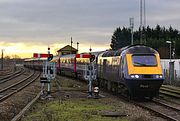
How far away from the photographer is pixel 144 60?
2169 cm

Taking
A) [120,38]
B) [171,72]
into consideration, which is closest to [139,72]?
[171,72]

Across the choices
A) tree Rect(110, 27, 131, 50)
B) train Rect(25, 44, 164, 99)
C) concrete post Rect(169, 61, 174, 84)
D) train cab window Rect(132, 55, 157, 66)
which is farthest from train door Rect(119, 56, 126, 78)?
tree Rect(110, 27, 131, 50)

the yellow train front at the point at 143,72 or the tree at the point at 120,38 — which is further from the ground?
the tree at the point at 120,38

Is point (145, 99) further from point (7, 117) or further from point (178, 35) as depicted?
point (178, 35)

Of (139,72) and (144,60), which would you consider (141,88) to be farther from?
(144,60)

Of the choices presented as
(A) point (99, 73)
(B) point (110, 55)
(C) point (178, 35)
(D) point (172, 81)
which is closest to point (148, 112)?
(B) point (110, 55)

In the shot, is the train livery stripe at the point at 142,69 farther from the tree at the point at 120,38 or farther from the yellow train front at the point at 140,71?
the tree at the point at 120,38

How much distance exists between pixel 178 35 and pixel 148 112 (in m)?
108

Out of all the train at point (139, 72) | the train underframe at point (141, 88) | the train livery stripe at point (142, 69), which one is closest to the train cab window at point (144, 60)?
the train at point (139, 72)

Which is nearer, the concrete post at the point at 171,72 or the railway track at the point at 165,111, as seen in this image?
the railway track at the point at 165,111

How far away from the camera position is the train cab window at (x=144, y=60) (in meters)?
21.5

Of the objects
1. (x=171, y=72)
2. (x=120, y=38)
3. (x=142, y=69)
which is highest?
(x=120, y=38)

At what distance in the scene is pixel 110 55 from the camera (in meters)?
27.2

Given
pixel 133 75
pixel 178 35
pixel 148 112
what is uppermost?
pixel 178 35
